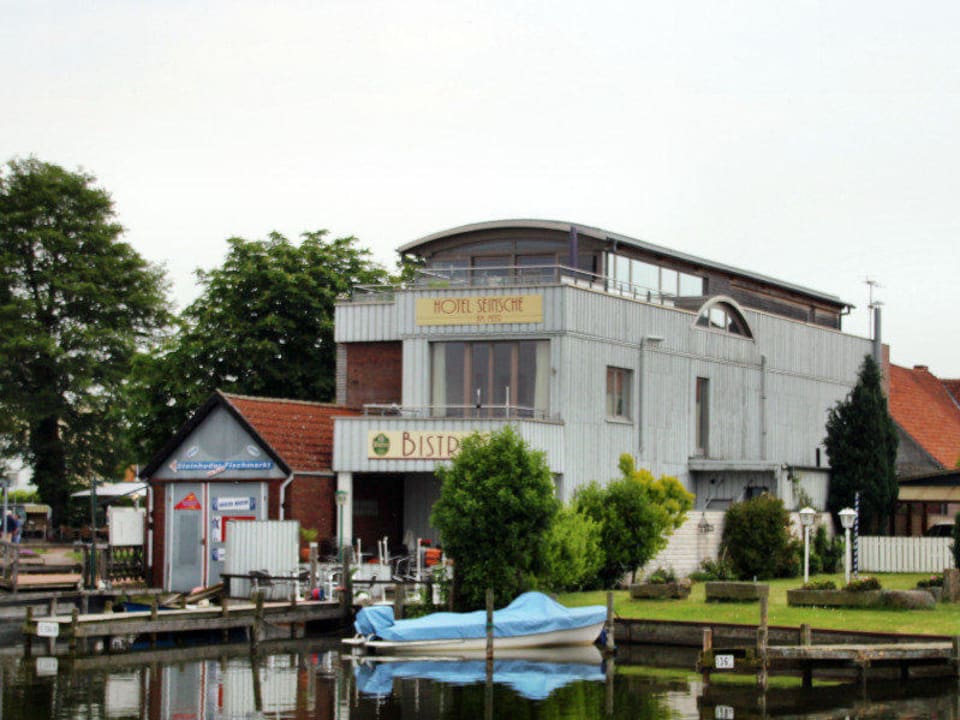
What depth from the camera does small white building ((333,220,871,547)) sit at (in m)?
46.2

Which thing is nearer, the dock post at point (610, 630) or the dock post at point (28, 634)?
the dock post at point (610, 630)

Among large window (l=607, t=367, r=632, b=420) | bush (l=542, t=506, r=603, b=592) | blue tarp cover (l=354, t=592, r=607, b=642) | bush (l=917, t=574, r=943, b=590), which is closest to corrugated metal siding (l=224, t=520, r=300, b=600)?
blue tarp cover (l=354, t=592, r=607, b=642)

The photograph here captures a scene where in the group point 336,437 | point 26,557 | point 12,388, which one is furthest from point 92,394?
point 336,437

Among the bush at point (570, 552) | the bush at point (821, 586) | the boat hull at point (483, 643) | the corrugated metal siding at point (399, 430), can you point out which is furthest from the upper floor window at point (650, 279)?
the boat hull at point (483, 643)

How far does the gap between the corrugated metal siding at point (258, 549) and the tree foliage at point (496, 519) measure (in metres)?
5.17

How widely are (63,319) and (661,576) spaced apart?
40949mm

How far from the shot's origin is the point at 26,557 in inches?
2125

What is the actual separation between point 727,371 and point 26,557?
24.0m

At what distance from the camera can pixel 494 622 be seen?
3575 cm

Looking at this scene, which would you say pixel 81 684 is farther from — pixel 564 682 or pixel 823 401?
pixel 823 401

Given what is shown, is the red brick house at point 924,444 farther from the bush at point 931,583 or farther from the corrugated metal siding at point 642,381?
the bush at point 931,583

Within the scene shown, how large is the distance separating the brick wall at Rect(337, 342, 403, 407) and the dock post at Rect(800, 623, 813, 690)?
19.8 m

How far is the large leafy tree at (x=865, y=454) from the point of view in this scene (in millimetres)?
53062

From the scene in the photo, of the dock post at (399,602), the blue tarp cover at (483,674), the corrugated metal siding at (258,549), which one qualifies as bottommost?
the blue tarp cover at (483,674)
